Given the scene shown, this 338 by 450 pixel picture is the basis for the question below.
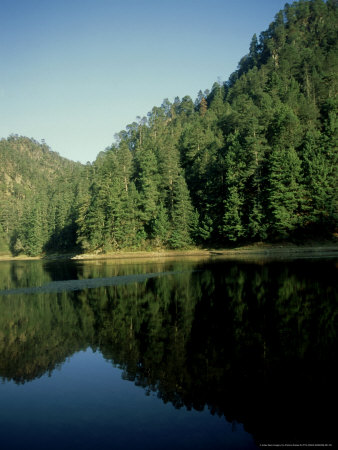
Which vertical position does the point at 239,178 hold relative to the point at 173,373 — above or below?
above

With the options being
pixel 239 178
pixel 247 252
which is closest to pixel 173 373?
pixel 247 252

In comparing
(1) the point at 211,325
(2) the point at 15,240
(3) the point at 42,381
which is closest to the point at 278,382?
(1) the point at 211,325

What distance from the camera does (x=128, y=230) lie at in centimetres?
7531

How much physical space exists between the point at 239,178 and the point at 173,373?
5899 cm

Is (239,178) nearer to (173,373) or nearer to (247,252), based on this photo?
(247,252)

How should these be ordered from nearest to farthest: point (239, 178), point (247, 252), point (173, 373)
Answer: point (173, 373), point (247, 252), point (239, 178)

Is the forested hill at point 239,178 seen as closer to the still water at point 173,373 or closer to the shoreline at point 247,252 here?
the shoreline at point 247,252

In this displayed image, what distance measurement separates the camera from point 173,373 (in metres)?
9.70

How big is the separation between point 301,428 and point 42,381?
24.0ft

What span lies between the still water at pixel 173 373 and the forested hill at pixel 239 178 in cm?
4195

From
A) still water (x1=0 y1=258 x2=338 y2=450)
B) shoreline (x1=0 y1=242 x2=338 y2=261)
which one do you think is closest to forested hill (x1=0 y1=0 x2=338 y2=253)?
shoreline (x1=0 y1=242 x2=338 y2=261)

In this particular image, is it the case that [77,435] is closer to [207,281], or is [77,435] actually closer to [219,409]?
[219,409]

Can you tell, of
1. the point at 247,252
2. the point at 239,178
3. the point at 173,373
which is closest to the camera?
the point at 173,373

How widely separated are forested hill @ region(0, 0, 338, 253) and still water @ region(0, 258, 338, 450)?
138 ft
